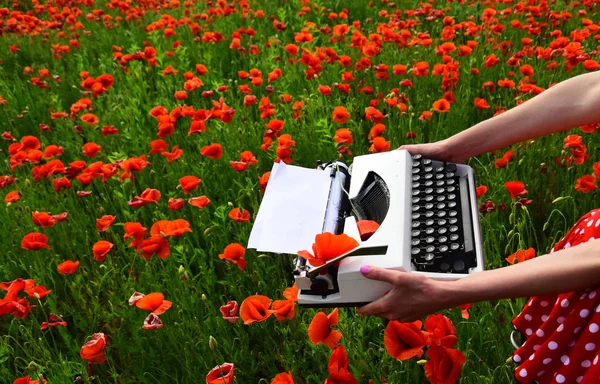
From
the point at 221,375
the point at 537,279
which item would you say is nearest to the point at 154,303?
the point at 221,375

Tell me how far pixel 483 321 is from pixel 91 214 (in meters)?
2.06

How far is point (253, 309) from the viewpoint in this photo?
1571 millimetres

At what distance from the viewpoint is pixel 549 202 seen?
2469 millimetres

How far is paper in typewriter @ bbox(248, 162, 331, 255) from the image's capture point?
1.51m

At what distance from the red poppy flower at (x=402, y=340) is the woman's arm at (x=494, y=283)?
39mm

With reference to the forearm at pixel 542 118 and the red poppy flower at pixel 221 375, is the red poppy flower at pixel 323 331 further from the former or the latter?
the forearm at pixel 542 118

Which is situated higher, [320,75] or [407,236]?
[407,236]

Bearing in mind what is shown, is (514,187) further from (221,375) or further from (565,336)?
(221,375)

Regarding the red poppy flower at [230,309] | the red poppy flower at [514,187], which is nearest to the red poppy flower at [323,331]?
the red poppy flower at [230,309]

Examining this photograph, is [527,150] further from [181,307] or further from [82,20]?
[82,20]

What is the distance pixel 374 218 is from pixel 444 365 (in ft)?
1.86

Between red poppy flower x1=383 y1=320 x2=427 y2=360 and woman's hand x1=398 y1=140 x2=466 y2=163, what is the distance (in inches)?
29.4

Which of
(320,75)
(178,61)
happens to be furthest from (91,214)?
(178,61)

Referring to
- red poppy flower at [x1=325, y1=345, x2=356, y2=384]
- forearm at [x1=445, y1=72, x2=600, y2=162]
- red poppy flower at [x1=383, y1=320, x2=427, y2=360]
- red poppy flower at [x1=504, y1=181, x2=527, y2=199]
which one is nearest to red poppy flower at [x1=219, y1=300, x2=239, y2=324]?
red poppy flower at [x1=325, y1=345, x2=356, y2=384]
